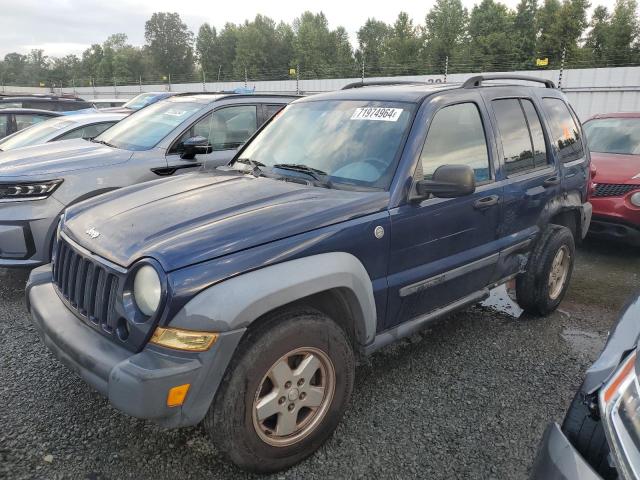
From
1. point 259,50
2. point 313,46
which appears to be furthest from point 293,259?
point 259,50

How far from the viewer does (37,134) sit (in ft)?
22.0

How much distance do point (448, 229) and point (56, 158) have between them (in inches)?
148

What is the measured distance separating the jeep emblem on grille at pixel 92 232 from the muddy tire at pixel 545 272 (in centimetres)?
311

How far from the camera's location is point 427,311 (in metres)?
3.04

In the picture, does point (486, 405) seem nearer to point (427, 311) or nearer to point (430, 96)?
point (427, 311)

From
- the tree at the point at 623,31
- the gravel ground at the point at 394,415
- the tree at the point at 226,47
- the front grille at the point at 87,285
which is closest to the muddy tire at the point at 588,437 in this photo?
the gravel ground at the point at 394,415

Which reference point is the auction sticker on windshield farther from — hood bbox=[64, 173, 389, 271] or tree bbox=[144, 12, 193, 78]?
tree bbox=[144, 12, 193, 78]

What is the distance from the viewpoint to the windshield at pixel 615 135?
664cm

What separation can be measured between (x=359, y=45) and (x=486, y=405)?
8030 centimetres

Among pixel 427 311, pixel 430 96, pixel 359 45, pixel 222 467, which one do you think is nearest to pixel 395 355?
pixel 427 311

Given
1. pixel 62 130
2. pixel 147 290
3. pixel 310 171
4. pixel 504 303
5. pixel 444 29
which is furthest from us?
pixel 444 29

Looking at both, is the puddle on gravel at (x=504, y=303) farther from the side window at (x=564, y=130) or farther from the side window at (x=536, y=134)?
the side window at (x=564, y=130)

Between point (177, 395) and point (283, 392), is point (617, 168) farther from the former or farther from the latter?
point (177, 395)

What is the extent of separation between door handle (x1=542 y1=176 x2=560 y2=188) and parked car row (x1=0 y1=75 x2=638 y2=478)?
4 centimetres
